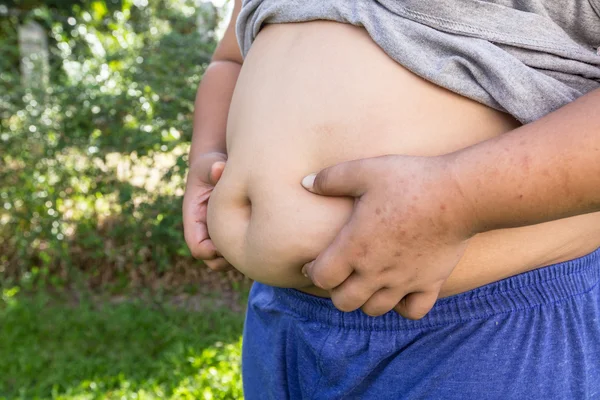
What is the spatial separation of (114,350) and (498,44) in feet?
10.2

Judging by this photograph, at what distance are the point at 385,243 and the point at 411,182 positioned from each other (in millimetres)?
98

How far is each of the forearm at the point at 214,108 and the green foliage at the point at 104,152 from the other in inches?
99.2

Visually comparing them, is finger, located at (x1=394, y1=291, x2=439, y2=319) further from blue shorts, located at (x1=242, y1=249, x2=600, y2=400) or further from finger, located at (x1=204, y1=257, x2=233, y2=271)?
finger, located at (x1=204, y1=257, x2=233, y2=271)

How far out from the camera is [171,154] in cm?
411

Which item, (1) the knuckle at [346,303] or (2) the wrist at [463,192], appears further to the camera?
(1) the knuckle at [346,303]

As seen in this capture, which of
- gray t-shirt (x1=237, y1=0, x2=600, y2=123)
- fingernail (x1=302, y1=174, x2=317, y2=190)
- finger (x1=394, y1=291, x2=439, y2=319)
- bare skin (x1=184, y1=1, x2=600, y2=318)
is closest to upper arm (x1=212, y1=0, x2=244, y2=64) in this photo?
bare skin (x1=184, y1=1, x2=600, y2=318)

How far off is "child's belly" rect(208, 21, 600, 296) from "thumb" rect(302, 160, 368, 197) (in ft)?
0.11

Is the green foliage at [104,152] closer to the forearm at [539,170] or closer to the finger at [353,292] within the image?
the finger at [353,292]

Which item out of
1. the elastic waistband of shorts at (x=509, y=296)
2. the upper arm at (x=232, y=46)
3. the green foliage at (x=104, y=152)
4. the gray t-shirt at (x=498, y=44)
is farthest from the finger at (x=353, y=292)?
the green foliage at (x=104, y=152)

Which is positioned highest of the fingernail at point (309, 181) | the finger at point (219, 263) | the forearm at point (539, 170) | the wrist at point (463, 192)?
the forearm at point (539, 170)

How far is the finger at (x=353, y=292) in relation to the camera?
934mm

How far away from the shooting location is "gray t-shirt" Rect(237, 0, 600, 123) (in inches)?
37.9

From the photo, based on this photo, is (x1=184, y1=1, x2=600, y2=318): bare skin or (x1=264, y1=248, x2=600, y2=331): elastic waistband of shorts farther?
(x1=264, y1=248, x2=600, y2=331): elastic waistband of shorts

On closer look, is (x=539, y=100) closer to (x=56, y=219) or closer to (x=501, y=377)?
(x=501, y=377)
